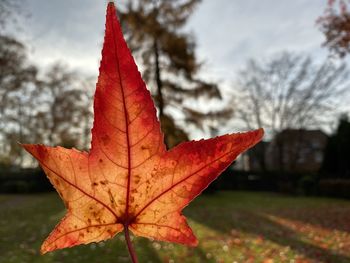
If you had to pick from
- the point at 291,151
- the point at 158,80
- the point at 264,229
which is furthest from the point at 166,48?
the point at 291,151

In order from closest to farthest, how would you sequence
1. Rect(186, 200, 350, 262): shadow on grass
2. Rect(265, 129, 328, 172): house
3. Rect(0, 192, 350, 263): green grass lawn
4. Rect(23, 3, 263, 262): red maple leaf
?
Rect(23, 3, 263, 262): red maple leaf → Rect(0, 192, 350, 263): green grass lawn → Rect(186, 200, 350, 262): shadow on grass → Rect(265, 129, 328, 172): house

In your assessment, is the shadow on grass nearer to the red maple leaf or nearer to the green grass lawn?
the green grass lawn

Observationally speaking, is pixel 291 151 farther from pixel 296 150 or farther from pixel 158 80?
pixel 158 80

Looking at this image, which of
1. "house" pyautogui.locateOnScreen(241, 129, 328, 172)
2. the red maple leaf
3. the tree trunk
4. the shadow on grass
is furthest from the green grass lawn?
"house" pyautogui.locateOnScreen(241, 129, 328, 172)

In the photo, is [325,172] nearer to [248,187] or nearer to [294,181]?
[294,181]

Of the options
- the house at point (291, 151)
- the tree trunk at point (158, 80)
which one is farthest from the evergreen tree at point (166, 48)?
the house at point (291, 151)

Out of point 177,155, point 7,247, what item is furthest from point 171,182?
point 7,247
